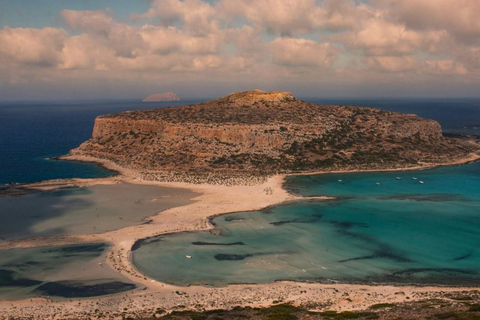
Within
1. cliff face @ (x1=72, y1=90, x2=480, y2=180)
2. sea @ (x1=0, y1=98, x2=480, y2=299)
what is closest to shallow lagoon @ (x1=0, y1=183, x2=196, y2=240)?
sea @ (x1=0, y1=98, x2=480, y2=299)

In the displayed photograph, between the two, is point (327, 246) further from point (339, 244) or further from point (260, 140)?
point (260, 140)

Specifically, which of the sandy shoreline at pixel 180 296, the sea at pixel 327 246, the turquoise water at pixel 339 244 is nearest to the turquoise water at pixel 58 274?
the sea at pixel 327 246

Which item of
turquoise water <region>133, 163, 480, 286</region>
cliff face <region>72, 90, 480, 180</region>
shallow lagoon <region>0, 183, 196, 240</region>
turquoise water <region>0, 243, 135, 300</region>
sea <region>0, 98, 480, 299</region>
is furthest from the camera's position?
cliff face <region>72, 90, 480, 180</region>

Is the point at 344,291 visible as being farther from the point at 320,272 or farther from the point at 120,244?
the point at 120,244

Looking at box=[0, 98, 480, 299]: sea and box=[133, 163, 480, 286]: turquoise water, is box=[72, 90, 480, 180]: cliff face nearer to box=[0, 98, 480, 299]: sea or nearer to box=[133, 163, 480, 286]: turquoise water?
box=[0, 98, 480, 299]: sea

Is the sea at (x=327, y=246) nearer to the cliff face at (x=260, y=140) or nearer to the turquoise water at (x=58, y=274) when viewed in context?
the turquoise water at (x=58, y=274)
